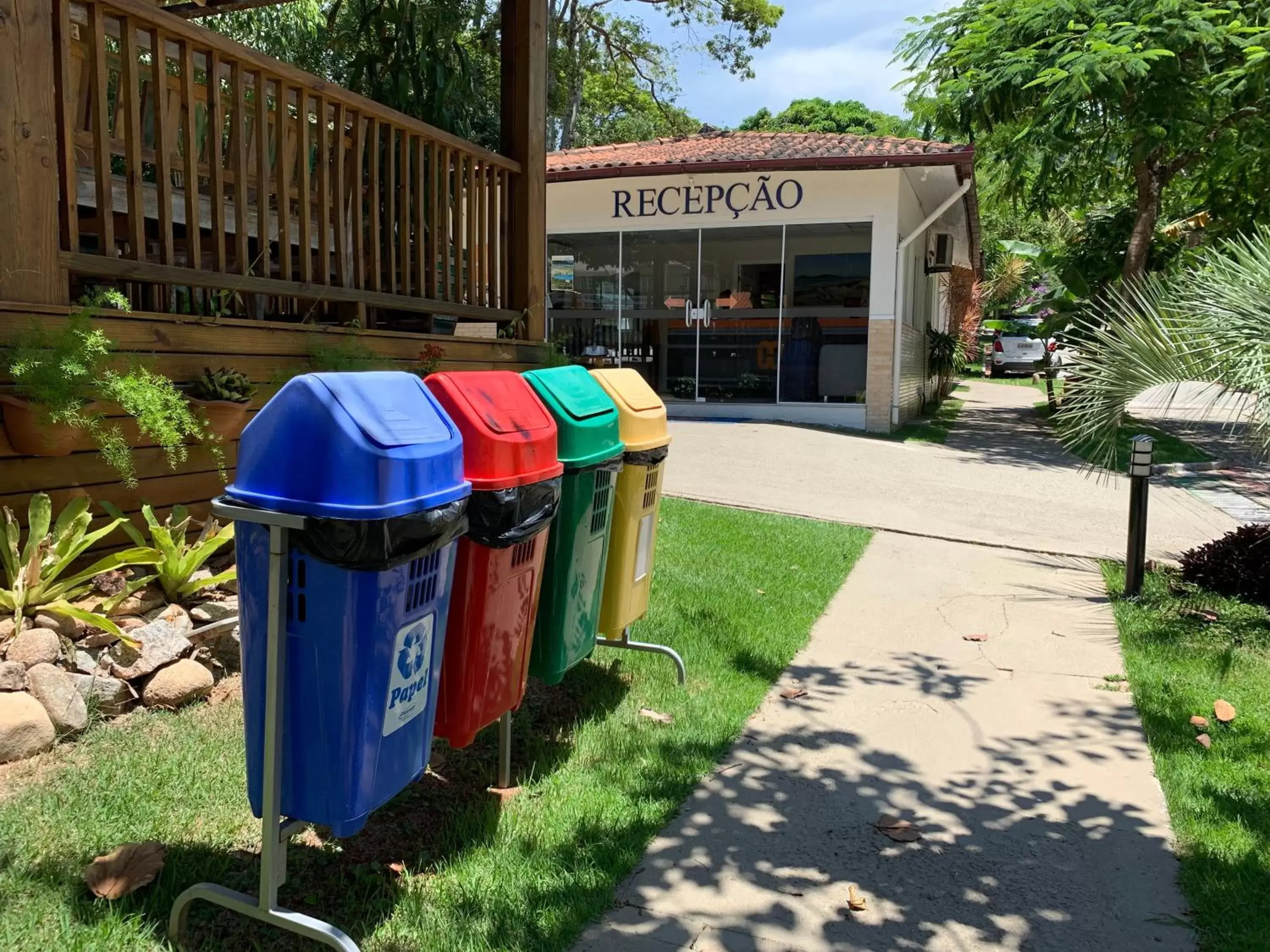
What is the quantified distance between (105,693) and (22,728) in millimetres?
394

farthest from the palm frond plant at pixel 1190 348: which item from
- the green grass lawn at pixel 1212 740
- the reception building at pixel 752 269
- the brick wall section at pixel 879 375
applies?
the reception building at pixel 752 269

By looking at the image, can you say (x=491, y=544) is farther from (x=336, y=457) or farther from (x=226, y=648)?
(x=226, y=648)

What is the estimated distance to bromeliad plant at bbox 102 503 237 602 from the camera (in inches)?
161

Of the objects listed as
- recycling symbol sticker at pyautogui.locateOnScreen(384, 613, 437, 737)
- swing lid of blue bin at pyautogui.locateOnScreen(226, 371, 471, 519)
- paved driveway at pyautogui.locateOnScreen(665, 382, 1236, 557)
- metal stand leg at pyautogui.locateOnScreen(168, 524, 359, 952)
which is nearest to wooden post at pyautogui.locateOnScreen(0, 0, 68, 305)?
swing lid of blue bin at pyautogui.locateOnScreen(226, 371, 471, 519)

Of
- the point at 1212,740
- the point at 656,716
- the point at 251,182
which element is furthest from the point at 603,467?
the point at 251,182

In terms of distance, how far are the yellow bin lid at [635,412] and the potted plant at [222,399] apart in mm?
1807

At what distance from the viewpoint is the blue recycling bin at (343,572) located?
2357mm

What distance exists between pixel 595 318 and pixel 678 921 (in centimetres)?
1494

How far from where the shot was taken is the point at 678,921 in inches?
114

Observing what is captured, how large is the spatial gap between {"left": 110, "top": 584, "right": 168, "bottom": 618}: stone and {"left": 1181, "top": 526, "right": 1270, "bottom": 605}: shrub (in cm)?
666

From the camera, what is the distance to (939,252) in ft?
69.7

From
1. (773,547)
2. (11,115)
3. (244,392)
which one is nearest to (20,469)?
(244,392)

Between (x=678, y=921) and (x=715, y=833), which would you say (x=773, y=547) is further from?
(x=678, y=921)

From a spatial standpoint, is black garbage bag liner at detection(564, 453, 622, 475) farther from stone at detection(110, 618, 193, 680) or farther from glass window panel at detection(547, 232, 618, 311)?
glass window panel at detection(547, 232, 618, 311)
